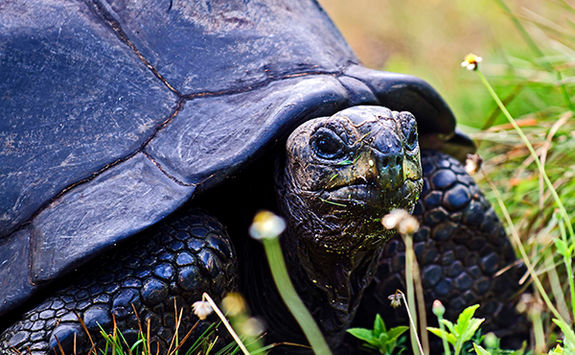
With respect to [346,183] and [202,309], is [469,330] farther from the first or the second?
[202,309]

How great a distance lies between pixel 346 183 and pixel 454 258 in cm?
114

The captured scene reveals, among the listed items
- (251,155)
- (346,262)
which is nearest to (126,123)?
(251,155)

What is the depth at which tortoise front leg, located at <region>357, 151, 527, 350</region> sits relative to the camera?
3.04 meters

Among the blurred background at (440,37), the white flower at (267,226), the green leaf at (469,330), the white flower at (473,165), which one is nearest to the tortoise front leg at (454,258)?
the white flower at (473,165)

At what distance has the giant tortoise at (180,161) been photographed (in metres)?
2.23

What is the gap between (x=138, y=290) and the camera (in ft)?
7.50

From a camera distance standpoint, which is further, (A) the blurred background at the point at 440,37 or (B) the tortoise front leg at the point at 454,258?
(A) the blurred background at the point at 440,37

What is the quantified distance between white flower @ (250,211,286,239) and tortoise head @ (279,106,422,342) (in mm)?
74

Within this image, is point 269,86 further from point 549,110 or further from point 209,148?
point 549,110

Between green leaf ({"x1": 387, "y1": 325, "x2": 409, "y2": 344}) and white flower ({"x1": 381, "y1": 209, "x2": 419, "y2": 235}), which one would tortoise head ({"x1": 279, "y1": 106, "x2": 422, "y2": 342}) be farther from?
green leaf ({"x1": 387, "y1": 325, "x2": 409, "y2": 344})

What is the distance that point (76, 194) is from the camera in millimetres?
2318

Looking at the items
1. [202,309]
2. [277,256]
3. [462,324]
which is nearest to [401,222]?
[462,324]

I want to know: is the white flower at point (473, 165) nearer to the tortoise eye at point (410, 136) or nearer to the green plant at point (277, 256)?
the tortoise eye at point (410, 136)

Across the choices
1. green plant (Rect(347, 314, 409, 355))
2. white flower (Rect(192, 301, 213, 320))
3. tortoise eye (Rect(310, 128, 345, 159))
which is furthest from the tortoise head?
white flower (Rect(192, 301, 213, 320))
